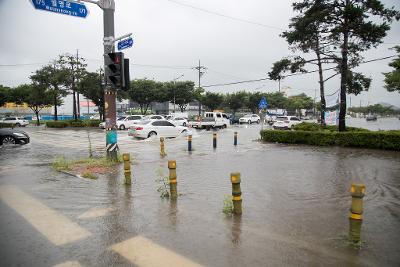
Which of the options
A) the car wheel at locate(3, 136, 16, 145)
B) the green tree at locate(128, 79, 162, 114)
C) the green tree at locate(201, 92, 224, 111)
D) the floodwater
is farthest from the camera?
the green tree at locate(201, 92, 224, 111)

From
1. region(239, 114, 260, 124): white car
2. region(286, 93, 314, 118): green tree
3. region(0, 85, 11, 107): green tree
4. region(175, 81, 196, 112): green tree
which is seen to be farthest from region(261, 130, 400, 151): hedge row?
region(286, 93, 314, 118): green tree

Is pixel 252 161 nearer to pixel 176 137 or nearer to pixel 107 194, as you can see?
pixel 107 194

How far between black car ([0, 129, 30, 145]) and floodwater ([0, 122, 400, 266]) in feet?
29.2

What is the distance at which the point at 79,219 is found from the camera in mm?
5969

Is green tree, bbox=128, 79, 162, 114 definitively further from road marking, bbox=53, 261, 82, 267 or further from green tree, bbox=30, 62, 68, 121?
road marking, bbox=53, 261, 82, 267

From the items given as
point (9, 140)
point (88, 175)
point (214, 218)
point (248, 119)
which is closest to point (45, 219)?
point (214, 218)

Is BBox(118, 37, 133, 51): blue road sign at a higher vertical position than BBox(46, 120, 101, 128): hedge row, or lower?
higher

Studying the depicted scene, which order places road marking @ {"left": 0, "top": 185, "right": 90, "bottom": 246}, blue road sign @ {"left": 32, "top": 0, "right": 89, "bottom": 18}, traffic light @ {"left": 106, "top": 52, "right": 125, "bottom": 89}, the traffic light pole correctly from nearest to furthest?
1. road marking @ {"left": 0, "top": 185, "right": 90, "bottom": 246}
2. blue road sign @ {"left": 32, "top": 0, "right": 89, "bottom": 18}
3. traffic light @ {"left": 106, "top": 52, "right": 125, "bottom": 89}
4. the traffic light pole

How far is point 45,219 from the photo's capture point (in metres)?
5.94

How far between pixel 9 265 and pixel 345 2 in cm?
2117

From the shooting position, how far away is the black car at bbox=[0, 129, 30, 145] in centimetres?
1911

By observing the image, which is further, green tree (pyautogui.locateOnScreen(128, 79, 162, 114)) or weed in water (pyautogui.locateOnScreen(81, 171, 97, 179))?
green tree (pyautogui.locateOnScreen(128, 79, 162, 114))

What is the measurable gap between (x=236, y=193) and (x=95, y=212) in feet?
9.27

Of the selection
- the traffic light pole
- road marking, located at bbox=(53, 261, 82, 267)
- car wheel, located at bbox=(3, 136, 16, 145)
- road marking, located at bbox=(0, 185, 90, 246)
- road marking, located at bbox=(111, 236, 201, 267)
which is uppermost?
the traffic light pole
